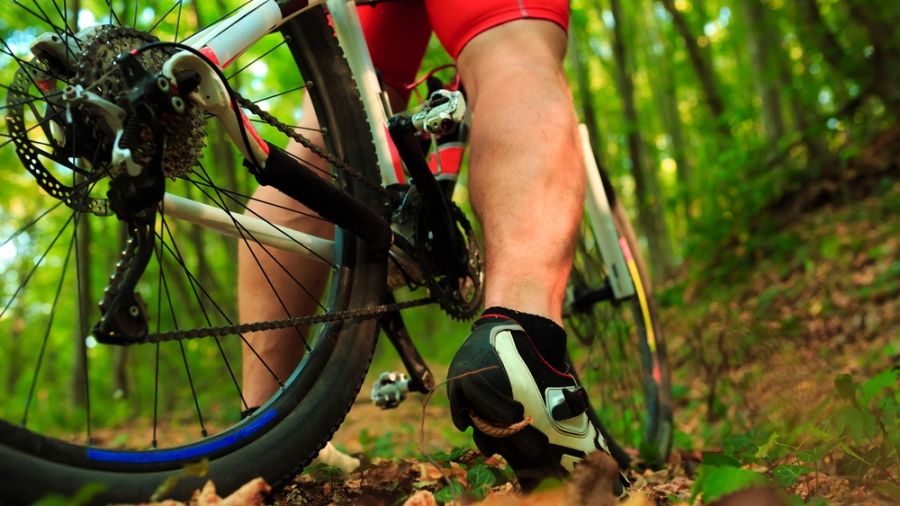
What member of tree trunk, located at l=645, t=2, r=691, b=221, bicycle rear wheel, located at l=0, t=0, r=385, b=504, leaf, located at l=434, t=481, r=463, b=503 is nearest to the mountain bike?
bicycle rear wheel, located at l=0, t=0, r=385, b=504

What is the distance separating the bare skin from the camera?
1424mm

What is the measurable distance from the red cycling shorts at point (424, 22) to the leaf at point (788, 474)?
1.04 m

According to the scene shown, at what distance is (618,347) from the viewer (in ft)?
9.07

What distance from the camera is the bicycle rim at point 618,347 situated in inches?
102

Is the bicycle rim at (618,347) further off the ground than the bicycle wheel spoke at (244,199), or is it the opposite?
the bicycle wheel spoke at (244,199)


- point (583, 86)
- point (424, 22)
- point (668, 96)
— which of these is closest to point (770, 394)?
point (424, 22)

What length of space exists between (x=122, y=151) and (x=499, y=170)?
0.70 meters

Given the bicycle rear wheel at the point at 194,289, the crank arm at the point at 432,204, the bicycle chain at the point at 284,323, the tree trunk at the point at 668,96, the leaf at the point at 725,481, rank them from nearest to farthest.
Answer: the leaf at the point at 725,481 < the bicycle rear wheel at the point at 194,289 < the bicycle chain at the point at 284,323 < the crank arm at the point at 432,204 < the tree trunk at the point at 668,96

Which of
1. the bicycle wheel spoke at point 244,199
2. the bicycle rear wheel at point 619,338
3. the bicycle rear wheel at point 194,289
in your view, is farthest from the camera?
the bicycle rear wheel at point 619,338

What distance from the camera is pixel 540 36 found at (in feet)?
5.32

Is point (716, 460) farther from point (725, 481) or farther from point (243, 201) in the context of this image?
point (243, 201)

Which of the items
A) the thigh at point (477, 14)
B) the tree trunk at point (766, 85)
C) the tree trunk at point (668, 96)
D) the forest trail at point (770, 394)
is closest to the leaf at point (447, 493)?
the forest trail at point (770, 394)

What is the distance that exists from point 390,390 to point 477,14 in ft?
2.92

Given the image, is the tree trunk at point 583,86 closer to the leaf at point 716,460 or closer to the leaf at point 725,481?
the leaf at point 716,460
